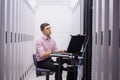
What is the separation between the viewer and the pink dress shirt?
4680 millimetres

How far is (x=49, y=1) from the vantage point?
30.3 feet

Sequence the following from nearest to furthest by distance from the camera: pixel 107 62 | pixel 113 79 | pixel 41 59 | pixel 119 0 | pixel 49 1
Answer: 1. pixel 119 0
2. pixel 113 79
3. pixel 107 62
4. pixel 41 59
5. pixel 49 1

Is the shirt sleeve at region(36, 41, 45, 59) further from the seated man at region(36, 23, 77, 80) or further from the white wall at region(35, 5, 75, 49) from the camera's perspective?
the white wall at region(35, 5, 75, 49)

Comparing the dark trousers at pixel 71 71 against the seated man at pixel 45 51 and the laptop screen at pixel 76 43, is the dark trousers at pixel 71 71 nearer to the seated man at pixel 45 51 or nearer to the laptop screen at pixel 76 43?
the seated man at pixel 45 51

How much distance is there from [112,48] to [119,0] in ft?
1.49

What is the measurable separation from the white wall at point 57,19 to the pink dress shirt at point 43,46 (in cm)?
421

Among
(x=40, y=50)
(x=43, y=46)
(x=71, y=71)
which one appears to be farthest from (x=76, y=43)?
(x=43, y=46)

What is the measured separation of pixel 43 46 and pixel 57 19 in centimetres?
452

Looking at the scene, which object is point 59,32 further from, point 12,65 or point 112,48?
point 112,48

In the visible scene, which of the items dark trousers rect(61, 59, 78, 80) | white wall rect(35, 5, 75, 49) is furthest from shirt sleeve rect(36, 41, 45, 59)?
white wall rect(35, 5, 75, 49)

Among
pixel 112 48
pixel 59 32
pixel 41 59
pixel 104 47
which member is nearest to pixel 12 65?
pixel 41 59

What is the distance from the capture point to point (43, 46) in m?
4.90

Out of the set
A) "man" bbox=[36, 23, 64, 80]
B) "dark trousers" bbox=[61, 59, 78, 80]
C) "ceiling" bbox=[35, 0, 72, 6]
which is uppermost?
"ceiling" bbox=[35, 0, 72, 6]

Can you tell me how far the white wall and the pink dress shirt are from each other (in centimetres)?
421
